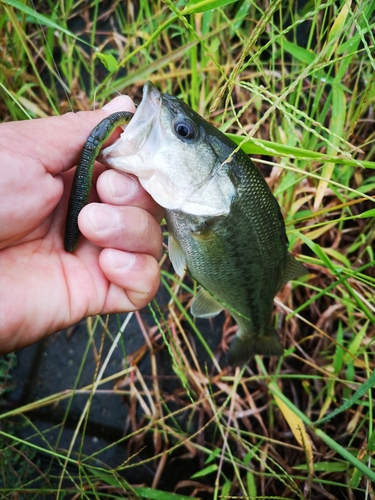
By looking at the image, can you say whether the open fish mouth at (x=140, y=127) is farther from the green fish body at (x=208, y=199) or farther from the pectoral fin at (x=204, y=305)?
the pectoral fin at (x=204, y=305)

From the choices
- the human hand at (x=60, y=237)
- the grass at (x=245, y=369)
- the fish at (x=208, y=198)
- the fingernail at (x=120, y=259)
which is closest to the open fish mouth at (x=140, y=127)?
the fish at (x=208, y=198)

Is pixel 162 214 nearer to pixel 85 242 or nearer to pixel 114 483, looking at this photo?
pixel 85 242

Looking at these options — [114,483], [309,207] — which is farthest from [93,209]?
[309,207]

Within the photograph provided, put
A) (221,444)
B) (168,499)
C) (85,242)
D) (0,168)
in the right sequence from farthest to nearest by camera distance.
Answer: (221,444), (168,499), (85,242), (0,168)

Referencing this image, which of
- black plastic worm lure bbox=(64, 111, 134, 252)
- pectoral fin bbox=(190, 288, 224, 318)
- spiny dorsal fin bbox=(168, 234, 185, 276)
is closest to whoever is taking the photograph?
black plastic worm lure bbox=(64, 111, 134, 252)

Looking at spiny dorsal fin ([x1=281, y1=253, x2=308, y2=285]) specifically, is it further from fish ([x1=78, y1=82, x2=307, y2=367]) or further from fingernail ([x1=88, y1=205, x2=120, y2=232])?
fingernail ([x1=88, y1=205, x2=120, y2=232])

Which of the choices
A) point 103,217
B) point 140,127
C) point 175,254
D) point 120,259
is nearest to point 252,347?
point 175,254

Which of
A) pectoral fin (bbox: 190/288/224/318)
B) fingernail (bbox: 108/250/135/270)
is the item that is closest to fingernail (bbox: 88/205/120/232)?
fingernail (bbox: 108/250/135/270)
